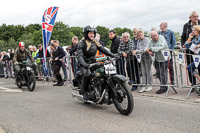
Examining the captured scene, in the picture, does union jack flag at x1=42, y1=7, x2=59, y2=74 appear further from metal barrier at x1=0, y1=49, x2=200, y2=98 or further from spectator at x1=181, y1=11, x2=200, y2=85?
spectator at x1=181, y1=11, x2=200, y2=85

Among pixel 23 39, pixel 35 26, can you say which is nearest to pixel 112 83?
pixel 23 39

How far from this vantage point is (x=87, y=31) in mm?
6059

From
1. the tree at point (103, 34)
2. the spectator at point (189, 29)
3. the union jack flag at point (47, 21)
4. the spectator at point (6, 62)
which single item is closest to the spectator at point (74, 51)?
the union jack flag at point (47, 21)

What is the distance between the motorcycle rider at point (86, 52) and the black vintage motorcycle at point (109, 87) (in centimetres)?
17

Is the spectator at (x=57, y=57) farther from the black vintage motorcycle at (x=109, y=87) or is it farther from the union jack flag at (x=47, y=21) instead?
the black vintage motorcycle at (x=109, y=87)

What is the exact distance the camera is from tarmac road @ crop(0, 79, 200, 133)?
4.50 meters

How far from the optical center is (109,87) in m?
5.73

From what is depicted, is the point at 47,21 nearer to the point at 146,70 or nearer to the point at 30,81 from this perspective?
the point at 30,81

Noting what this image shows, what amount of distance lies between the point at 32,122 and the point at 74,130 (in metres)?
1.12

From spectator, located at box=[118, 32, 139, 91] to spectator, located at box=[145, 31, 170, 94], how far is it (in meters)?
0.88

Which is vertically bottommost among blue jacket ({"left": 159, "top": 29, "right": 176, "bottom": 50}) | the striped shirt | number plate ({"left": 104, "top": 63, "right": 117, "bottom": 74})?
number plate ({"left": 104, "top": 63, "right": 117, "bottom": 74})

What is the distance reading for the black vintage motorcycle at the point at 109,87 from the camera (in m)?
5.31

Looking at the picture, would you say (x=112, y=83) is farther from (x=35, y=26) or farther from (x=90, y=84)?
(x=35, y=26)

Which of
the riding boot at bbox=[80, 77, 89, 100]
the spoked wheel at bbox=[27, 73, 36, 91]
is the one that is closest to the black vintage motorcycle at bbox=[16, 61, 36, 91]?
the spoked wheel at bbox=[27, 73, 36, 91]
